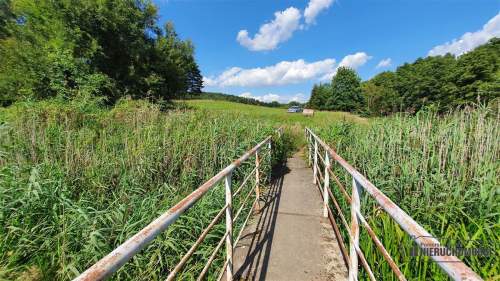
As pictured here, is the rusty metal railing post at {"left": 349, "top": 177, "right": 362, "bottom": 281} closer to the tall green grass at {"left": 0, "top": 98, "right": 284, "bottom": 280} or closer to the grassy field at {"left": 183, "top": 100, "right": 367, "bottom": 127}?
the tall green grass at {"left": 0, "top": 98, "right": 284, "bottom": 280}

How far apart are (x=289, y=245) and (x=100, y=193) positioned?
96.8 inches

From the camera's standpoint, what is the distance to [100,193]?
9.68 feet

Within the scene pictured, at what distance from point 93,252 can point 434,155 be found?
3.78 meters

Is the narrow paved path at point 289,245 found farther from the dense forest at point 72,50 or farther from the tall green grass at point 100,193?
the dense forest at point 72,50

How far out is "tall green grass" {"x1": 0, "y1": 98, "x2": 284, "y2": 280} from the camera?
6.59ft

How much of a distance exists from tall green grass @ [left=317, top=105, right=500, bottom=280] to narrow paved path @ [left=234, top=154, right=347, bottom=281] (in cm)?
38

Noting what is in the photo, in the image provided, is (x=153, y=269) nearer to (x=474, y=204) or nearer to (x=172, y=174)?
(x=172, y=174)

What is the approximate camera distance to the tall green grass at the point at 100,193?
2010mm

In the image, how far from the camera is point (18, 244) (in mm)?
2070

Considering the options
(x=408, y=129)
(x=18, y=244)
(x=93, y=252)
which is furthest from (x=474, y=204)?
(x=18, y=244)

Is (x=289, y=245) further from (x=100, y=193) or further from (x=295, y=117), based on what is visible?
(x=295, y=117)

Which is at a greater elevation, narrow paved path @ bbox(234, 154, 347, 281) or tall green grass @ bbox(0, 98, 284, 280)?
tall green grass @ bbox(0, 98, 284, 280)

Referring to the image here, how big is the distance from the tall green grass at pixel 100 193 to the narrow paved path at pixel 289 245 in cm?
35

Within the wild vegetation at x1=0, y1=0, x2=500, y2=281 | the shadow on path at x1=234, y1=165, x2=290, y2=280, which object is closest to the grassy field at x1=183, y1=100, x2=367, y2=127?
the wild vegetation at x1=0, y1=0, x2=500, y2=281
